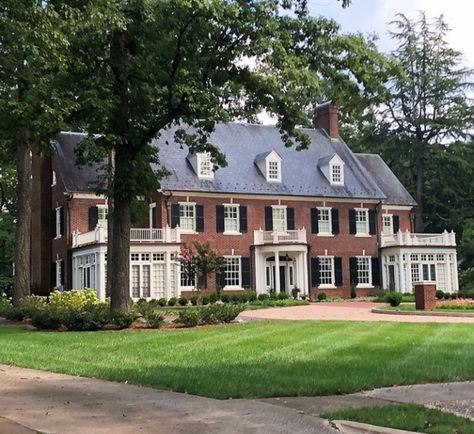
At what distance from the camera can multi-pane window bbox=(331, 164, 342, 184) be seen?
148ft

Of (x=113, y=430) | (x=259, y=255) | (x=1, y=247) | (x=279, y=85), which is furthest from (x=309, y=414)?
(x=1, y=247)

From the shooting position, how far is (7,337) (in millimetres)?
18172

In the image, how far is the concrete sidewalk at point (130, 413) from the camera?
715 centimetres

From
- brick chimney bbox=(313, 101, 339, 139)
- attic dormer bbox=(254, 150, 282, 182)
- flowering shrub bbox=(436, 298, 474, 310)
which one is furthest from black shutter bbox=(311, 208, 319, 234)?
flowering shrub bbox=(436, 298, 474, 310)

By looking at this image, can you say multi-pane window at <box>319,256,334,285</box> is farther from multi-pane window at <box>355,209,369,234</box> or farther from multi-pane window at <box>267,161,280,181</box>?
multi-pane window at <box>267,161,280,181</box>

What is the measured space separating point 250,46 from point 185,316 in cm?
782

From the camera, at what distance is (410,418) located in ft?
24.0

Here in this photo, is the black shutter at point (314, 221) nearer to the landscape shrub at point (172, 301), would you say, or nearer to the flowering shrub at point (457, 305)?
the landscape shrub at point (172, 301)

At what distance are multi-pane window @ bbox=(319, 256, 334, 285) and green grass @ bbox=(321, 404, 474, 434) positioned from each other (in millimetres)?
34981

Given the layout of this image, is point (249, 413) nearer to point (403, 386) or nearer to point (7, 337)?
point (403, 386)

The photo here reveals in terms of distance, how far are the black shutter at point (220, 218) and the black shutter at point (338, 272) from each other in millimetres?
7826

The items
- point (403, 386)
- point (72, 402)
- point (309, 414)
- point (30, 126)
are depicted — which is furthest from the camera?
point (30, 126)

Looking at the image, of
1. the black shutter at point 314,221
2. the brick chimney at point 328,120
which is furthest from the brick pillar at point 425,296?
the brick chimney at point 328,120

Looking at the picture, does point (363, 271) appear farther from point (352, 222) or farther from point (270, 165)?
point (270, 165)
